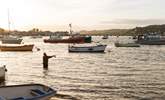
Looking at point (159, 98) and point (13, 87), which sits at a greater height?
point (13, 87)

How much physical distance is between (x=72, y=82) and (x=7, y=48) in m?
55.9

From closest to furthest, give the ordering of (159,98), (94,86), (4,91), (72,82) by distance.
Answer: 1. (4,91)
2. (159,98)
3. (94,86)
4. (72,82)

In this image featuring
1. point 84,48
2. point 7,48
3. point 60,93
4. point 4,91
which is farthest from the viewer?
point 7,48

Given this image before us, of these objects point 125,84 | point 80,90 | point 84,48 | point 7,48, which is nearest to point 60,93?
point 80,90

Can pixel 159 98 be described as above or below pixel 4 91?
below

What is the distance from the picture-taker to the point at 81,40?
129m

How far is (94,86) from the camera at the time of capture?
28.6m

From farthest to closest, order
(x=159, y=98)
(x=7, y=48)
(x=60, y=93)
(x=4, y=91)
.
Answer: (x=7, y=48)
(x=60, y=93)
(x=159, y=98)
(x=4, y=91)

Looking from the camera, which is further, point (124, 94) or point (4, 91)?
point (124, 94)

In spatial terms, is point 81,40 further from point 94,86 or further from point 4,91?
point 4,91

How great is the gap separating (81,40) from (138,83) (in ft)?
325

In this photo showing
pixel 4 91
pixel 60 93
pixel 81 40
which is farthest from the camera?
pixel 81 40

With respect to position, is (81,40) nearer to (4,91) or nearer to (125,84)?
(125,84)

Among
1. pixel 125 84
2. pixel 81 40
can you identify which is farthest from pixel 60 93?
pixel 81 40
